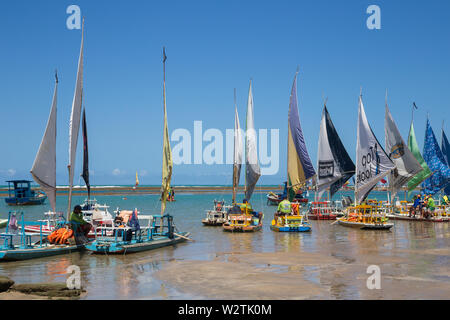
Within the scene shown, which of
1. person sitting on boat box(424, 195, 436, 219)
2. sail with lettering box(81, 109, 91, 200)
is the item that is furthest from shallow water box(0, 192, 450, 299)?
person sitting on boat box(424, 195, 436, 219)

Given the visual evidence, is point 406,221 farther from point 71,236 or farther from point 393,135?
point 71,236

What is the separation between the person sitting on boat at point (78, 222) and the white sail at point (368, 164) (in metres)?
21.3

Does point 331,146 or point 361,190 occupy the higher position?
point 331,146

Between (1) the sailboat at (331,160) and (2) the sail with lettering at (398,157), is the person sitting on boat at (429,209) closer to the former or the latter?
Result: (2) the sail with lettering at (398,157)

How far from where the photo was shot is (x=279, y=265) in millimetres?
18453

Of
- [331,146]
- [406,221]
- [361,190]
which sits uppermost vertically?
[331,146]

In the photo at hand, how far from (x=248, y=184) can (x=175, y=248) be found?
10.8 metres

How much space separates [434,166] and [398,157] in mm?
8911

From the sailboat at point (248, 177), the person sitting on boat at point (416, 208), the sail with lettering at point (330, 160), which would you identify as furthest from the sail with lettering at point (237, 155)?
the person sitting on boat at point (416, 208)

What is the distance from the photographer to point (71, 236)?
69.5 feet
